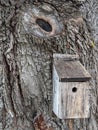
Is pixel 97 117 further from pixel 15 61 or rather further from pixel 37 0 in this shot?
pixel 37 0

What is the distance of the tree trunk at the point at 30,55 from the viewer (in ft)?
6.12

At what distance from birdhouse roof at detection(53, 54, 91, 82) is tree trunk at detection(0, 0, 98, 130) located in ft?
0.20

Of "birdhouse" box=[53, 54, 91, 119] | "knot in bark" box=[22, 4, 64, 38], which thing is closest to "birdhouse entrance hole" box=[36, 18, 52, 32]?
"knot in bark" box=[22, 4, 64, 38]

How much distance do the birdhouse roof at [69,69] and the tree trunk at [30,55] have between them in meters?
0.06

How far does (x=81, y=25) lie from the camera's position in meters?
1.93

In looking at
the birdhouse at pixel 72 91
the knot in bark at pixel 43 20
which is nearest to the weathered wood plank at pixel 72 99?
the birdhouse at pixel 72 91

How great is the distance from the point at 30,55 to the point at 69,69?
27cm

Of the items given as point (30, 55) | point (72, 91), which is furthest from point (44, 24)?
point (72, 91)

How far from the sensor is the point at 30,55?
1885 millimetres

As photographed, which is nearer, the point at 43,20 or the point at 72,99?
the point at 72,99

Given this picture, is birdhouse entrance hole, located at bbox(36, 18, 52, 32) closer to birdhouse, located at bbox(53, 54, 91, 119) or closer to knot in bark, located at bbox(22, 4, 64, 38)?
knot in bark, located at bbox(22, 4, 64, 38)

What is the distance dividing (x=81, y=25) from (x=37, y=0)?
26 centimetres

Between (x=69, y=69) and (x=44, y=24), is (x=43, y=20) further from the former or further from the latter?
(x=69, y=69)

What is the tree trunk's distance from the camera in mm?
1864
